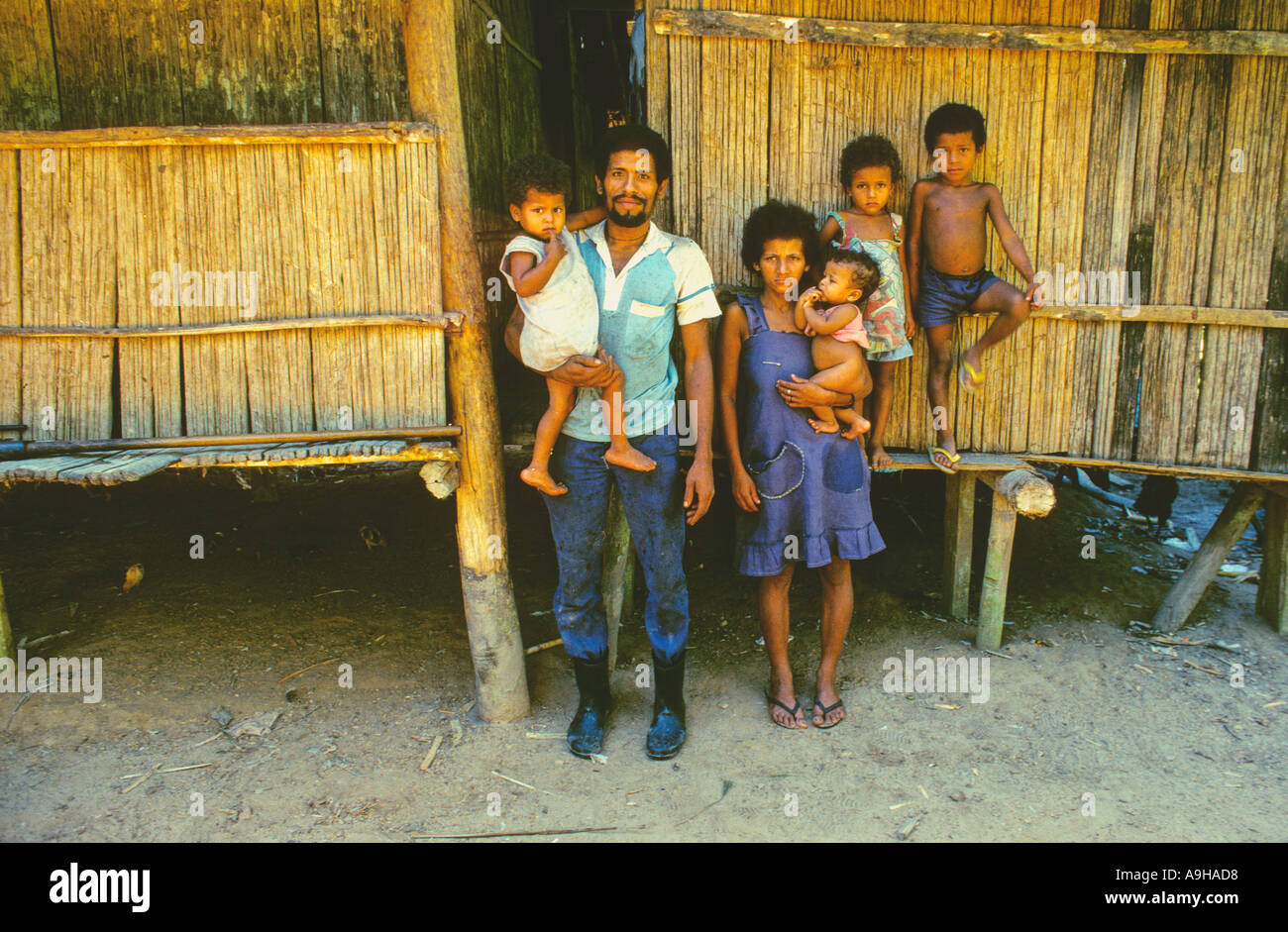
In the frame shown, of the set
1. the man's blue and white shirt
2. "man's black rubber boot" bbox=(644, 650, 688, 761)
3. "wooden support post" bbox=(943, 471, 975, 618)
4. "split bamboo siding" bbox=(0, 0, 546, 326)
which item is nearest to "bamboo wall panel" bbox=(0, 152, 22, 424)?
"split bamboo siding" bbox=(0, 0, 546, 326)

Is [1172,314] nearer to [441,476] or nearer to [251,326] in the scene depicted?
[441,476]

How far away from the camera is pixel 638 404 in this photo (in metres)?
3.22

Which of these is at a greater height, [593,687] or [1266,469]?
[1266,469]

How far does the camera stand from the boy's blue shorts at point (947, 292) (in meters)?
3.78

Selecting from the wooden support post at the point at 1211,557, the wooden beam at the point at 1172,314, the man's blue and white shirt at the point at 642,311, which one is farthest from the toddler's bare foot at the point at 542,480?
the wooden support post at the point at 1211,557

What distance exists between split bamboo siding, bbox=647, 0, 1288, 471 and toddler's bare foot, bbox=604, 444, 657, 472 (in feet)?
3.69

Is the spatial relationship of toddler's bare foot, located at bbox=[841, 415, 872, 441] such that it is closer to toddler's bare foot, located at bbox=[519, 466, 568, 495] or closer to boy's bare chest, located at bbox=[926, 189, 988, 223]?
boy's bare chest, located at bbox=[926, 189, 988, 223]

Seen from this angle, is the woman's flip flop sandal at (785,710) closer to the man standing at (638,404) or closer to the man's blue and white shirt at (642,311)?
the man standing at (638,404)

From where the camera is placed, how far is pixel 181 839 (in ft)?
9.78

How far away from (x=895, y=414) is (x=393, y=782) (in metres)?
2.75

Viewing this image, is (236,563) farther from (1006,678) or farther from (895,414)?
(1006,678)

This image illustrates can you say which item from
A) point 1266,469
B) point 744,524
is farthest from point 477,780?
point 1266,469

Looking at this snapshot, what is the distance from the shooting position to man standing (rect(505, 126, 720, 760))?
313 centimetres

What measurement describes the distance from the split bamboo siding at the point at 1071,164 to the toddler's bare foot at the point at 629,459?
1.12m
